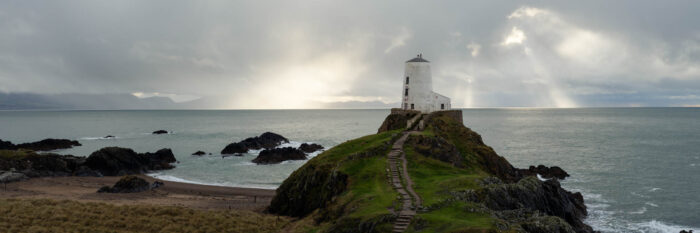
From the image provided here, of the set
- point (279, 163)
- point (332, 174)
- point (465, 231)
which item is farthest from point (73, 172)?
point (465, 231)

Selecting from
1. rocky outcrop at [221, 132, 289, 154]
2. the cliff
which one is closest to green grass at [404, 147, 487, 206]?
the cliff

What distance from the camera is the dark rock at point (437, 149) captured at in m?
37.3

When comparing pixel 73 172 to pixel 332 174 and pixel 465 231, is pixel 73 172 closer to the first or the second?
pixel 332 174

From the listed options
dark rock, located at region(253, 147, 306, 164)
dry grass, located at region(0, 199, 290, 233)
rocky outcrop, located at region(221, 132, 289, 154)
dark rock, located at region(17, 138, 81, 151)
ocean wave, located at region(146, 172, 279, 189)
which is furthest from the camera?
dark rock, located at region(17, 138, 81, 151)

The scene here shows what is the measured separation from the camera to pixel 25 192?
1791 inches

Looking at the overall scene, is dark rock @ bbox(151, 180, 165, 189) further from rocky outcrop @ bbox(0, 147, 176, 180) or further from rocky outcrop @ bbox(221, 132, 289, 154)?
rocky outcrop @ bbox(221, 132, 289, 154)

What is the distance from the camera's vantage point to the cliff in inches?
851

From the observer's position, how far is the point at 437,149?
37938mm

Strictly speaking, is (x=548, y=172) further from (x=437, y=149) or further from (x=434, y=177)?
(x=434, y=177)

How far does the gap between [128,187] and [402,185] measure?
35044mm

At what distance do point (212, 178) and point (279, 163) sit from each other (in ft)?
44.4

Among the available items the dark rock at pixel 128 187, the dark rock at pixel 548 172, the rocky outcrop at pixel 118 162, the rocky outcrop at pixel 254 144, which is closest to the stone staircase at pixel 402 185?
the dark rock at pixel 548 172

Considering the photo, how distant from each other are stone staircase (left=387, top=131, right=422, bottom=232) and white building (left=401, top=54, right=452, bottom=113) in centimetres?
1047

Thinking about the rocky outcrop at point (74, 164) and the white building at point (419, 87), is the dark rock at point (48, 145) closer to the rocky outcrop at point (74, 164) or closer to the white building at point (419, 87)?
the rocky outcrop at point (74, 164)
